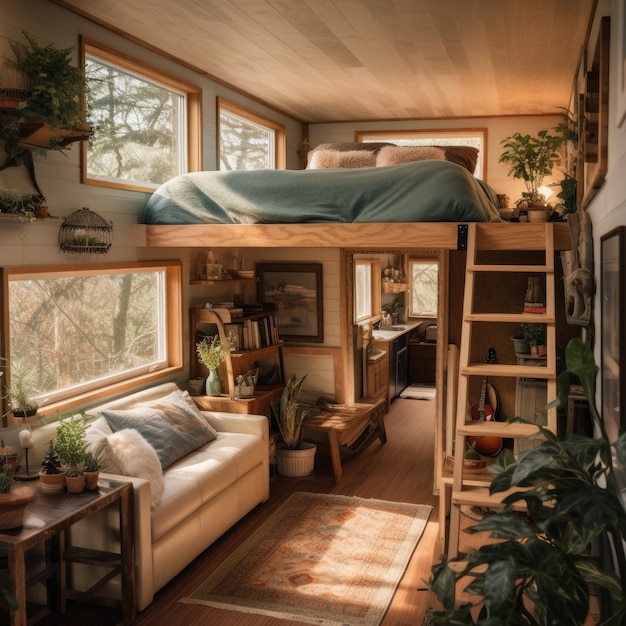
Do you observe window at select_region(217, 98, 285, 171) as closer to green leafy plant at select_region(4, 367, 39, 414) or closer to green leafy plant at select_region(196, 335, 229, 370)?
green leafy plant at select_region(196, 335, 229, 370)

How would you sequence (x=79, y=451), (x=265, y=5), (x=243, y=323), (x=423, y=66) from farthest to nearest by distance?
(x=243, y=323) < (x=423, y=66) < (x=265, y=5) < (x=79, y=451)

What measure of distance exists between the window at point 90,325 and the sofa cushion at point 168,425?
10.9 inches

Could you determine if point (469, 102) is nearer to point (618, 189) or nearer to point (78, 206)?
point (78, 206)

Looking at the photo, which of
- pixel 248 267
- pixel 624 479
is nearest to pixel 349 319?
pixel 248 267

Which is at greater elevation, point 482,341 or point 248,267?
point 248,267

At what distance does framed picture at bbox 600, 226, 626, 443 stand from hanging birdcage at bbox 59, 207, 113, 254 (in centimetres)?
283

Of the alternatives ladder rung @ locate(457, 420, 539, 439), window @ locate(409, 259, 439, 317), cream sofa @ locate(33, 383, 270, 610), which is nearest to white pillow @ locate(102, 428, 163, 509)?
cream sofa @ locate(33, 383, 270, 610)

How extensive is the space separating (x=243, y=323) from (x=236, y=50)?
6.88 feet

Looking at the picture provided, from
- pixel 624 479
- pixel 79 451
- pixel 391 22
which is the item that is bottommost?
pixel 79 451

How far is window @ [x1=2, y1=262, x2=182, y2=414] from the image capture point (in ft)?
13.5

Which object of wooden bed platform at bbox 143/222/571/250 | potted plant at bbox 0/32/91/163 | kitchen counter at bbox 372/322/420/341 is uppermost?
potted plant at bbox 0/32/91/163

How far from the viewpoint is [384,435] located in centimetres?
706

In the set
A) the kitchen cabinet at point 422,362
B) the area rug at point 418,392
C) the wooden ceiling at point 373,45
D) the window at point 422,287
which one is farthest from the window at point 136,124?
the window at point 422,287

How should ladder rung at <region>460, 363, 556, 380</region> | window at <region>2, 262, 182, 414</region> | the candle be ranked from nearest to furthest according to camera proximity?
1. ladder rung at <region>460, 363, 556, 380</region>
2. the candle
3. window at <region>2, 262, 182, 414</region>
